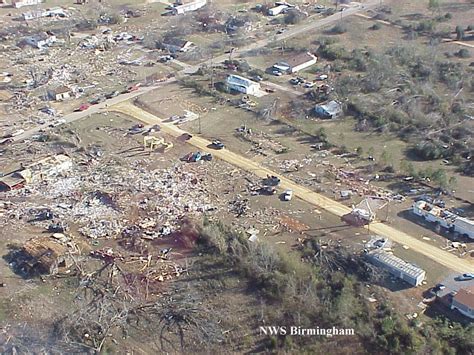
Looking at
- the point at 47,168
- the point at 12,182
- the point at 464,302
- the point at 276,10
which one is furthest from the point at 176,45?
the point at 464,302

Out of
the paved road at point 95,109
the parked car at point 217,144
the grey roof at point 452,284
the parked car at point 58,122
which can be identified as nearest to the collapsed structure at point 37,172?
the paved road at point 95,109

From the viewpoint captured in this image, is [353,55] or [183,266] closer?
[183,266]

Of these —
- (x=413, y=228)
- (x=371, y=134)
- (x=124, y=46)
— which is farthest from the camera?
(x=124, y=46)

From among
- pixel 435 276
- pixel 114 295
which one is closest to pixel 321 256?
pixel 435 276

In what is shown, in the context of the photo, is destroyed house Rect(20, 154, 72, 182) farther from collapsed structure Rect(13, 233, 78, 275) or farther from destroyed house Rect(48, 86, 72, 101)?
destroyed house Rect(48, 86, 72, 101)

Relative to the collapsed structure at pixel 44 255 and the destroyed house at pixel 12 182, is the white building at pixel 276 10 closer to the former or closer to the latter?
the destroyed house at pixel 12 182

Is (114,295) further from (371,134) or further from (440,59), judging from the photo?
(440,59)
